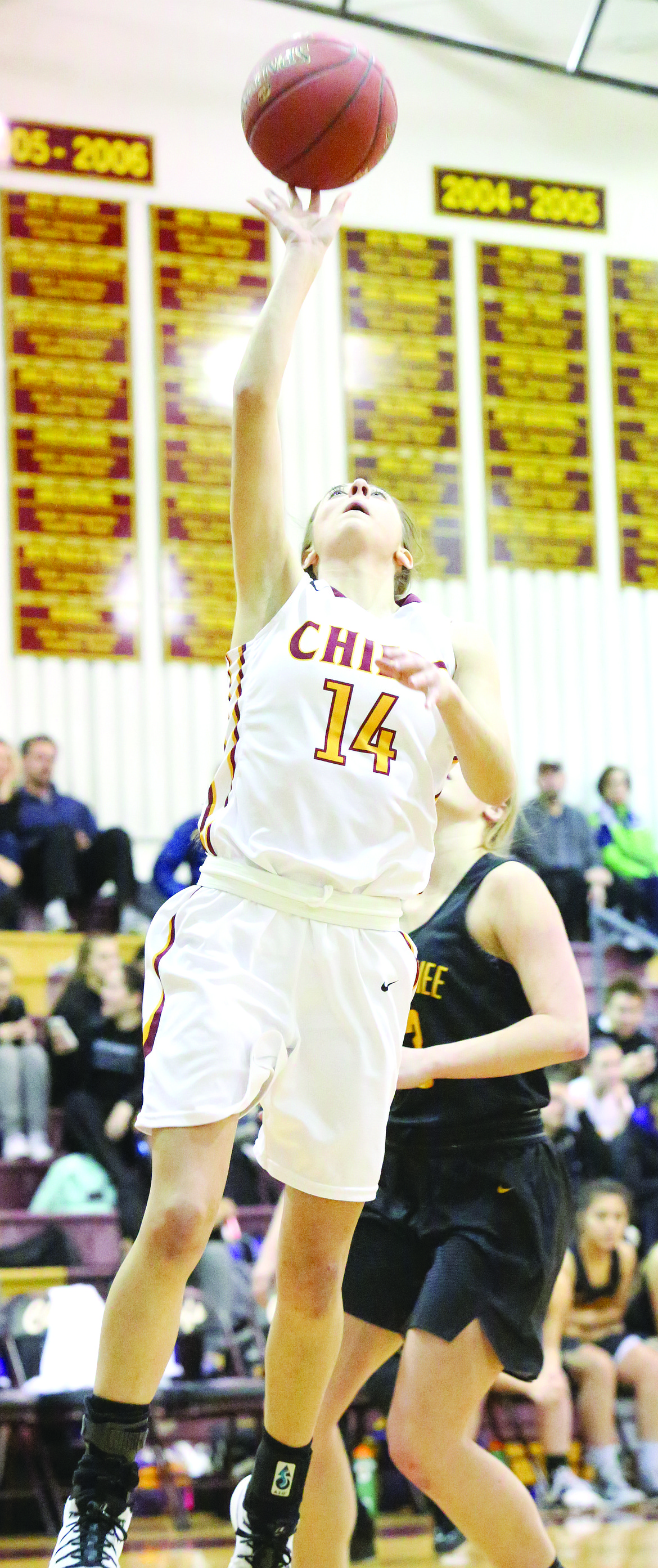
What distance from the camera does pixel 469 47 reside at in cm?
1168

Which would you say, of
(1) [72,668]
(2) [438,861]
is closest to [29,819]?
(1) [72,668]

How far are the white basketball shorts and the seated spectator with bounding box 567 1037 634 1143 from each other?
5600mm

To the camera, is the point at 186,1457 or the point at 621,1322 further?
the point at 621,1322

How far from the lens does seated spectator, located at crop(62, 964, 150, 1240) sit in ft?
23.3

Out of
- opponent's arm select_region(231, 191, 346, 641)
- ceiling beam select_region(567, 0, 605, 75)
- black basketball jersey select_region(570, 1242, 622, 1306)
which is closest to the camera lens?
opponent's arm select_region(231, 191, 346, 641)

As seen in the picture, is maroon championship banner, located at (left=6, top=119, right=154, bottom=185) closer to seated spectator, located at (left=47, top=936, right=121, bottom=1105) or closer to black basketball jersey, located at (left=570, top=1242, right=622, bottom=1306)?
seated spectator, located at (left=47, top=936, right=121, bottom=1105)

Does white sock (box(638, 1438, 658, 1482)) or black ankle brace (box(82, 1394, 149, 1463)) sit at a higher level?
black ankle brace (box(82, 1394, 149, 1463))

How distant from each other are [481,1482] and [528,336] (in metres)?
10.4

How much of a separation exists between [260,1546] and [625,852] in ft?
28.6

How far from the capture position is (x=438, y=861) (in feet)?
13.1

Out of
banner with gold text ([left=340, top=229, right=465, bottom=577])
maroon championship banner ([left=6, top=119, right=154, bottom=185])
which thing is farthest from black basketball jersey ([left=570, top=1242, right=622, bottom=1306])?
maroon championship banner ([left=6, top=119, right=154, bottom=185])

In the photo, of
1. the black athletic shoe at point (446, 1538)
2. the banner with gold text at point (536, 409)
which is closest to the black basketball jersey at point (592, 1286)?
the black athletic shoe at point (446, 1538)

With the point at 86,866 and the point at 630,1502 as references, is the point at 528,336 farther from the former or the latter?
the point at 630,1502

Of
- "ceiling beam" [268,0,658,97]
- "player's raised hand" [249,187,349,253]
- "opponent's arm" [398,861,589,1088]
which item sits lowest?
"opponent's arm" [398,861,589,1088]
